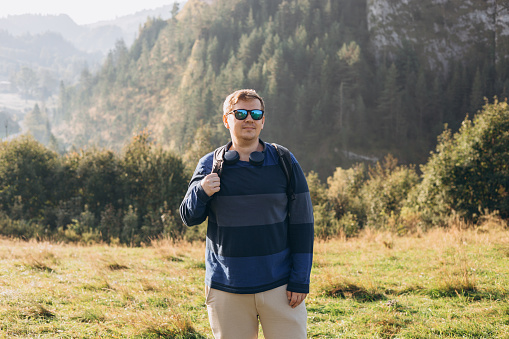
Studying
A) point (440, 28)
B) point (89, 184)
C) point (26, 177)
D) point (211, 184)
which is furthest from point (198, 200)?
point (440, 28)

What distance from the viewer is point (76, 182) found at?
2558 centimetres

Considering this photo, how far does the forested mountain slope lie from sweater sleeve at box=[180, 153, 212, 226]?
59.9 m

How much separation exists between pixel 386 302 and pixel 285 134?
247ft

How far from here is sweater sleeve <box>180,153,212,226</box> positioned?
8.55ft

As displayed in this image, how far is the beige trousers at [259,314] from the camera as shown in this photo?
2.61 metres

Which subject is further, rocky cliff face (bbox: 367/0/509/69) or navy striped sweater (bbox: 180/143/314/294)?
rocky cliff face (bbox: 367/0/509/69)

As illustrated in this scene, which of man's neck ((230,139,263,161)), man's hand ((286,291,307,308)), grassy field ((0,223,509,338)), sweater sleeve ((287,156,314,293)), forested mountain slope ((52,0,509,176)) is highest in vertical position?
forested mountain slope ((52,0,509,176))

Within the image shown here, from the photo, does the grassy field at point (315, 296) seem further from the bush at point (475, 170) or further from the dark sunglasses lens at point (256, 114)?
the bush at point (475, 170)

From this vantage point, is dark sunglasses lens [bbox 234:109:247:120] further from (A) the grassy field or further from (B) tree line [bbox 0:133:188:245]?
(B) tree line [bbox 0:133:188:245]

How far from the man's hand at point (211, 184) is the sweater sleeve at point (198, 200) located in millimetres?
47

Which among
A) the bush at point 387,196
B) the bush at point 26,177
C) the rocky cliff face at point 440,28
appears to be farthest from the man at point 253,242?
the rocky cliff face at point 440,28

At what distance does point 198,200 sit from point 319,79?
281 feet

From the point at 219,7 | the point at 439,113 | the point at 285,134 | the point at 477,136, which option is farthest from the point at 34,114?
the point at 477,136

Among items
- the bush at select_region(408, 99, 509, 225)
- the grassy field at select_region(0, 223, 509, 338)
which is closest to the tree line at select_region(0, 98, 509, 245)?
the bush at select_region(408, 99, 509, 225)
